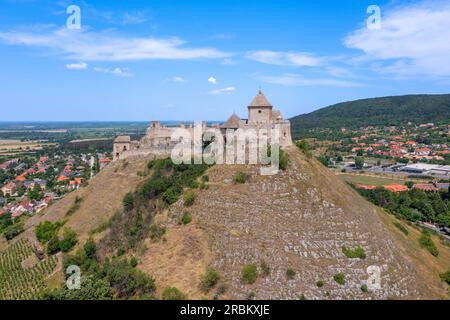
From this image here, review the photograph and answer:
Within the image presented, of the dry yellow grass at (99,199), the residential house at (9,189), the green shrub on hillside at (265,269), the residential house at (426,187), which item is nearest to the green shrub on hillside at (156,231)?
the dry yellow grass at (99,199)

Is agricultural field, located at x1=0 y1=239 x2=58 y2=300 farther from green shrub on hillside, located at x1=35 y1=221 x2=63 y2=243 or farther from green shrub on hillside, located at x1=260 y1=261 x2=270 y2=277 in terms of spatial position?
green shrub on hillside, located at x1=260 y1=261 x2=270 y2=277

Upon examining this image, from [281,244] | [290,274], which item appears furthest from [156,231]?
[290,274]

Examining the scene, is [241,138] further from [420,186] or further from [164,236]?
[420,186]

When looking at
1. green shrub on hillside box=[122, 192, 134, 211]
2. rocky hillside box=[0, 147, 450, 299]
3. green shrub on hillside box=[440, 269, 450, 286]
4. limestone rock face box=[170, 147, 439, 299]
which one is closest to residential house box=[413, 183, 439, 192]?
rocky hillside box=[0, 147, 450, 299]

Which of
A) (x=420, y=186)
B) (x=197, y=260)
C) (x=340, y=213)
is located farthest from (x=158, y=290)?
(x=420, y=186)

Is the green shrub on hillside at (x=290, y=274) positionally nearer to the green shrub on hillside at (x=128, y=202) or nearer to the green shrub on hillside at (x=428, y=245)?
the green shrub on hillside at (x=128, y=202)
